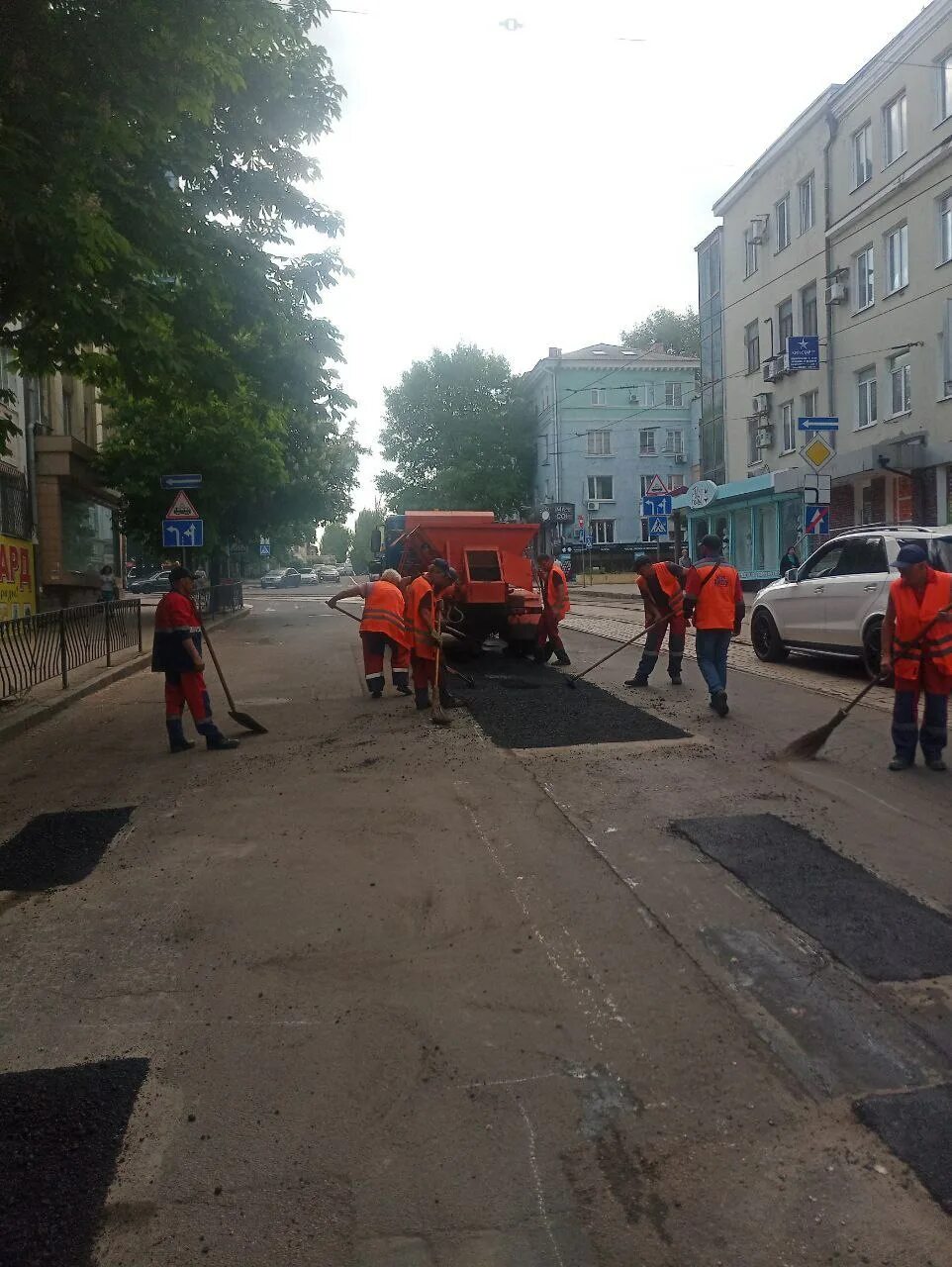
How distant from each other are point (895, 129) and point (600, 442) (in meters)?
35.5

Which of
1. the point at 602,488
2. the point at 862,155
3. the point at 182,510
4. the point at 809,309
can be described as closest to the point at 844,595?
the point at 182,510

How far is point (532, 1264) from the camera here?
2684mm

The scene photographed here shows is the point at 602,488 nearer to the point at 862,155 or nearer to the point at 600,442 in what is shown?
the point at 600,442

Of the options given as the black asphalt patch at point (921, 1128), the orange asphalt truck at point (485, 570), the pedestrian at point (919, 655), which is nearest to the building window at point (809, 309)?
the orange asphalt truck at point (485, 570)

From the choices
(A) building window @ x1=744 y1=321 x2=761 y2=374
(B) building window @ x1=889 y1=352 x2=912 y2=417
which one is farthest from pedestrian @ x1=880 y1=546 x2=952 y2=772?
(A) building window @ x1=744 y1=321 x2=761 y2=374

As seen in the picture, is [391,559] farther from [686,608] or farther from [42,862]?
[42,862]

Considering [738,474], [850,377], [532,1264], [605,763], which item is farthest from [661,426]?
[532,1264]

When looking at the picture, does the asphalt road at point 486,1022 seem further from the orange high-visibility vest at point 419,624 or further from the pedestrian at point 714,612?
the orange high-visibility vest at point 419,624

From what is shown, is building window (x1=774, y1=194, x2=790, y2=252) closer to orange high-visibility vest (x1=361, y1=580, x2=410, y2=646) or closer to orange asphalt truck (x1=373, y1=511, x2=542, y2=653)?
orange asphalt truck (x1=373, y1=511, x2=542, y2=653)

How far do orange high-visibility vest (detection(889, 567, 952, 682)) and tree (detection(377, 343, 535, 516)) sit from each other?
5511 cm

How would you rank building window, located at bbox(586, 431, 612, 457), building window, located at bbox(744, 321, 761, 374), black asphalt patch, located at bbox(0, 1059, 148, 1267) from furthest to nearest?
building window, located at bbox(586, 431, 612, 457)
building window, located at bbox(744, 321, 761, 374)
black asphalt patch, located at bbox(0, 1059, 148, 1267)

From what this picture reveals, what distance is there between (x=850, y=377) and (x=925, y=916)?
26279 mm

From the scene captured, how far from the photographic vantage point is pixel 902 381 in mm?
26391

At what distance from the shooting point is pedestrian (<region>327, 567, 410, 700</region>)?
12.4 metres
